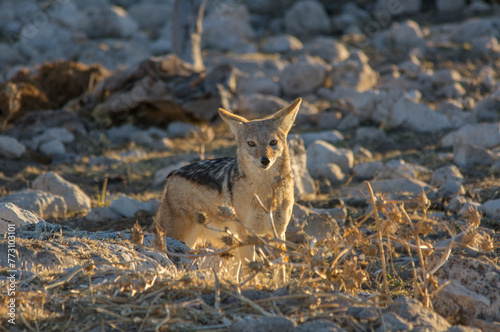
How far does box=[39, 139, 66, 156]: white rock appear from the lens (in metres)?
11.9

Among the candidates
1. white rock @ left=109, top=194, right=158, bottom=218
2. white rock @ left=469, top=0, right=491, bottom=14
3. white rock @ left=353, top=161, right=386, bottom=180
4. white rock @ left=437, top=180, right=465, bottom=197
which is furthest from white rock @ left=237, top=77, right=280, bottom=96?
white rock @ left=469, top=0, right=491, bottom=14

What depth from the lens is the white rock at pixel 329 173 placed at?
9.78 m

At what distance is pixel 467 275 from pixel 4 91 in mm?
12167

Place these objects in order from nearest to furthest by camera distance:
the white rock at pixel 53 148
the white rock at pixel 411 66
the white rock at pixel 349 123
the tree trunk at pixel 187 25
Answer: the white rock at pixel 53 148 < the white rock at pixel 349 123 < the tree trunk at pixel 187 25 < the white rock at pixel 411 66

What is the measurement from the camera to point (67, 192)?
8625 mm

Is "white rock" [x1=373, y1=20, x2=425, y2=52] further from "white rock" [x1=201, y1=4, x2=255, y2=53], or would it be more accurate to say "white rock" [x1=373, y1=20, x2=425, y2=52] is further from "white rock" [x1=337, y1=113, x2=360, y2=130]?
"white rock" [x1=337, y1=113, x2=360, y2=130]

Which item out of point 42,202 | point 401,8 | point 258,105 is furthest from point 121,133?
point 401,8

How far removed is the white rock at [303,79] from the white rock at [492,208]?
965cm

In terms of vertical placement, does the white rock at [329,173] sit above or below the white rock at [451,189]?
below

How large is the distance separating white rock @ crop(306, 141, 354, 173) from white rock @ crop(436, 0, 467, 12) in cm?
2034

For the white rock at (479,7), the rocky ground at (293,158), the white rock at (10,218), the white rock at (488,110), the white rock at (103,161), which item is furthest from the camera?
the white rock at (479,7)

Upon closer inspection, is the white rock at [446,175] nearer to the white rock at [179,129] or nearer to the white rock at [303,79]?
the white rock at [179,129]

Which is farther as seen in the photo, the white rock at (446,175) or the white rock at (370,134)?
the white rock at (370,134)

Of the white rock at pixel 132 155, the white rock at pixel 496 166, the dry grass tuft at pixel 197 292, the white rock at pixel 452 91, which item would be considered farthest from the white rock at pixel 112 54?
the dry grass tuft at pixel 197 292
